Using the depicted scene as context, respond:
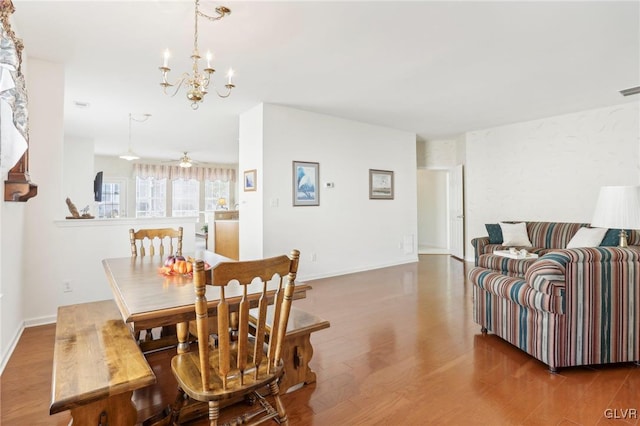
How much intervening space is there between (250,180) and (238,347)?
3.75m

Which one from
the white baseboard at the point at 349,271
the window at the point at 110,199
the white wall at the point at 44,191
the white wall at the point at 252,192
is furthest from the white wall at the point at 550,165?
the window at the point at 110,199

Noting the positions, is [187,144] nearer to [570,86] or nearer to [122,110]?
[122,110]

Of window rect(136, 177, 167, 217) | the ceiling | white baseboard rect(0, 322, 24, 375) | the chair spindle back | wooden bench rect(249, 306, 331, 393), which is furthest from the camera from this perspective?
window rect(136, 177, 167, 217)

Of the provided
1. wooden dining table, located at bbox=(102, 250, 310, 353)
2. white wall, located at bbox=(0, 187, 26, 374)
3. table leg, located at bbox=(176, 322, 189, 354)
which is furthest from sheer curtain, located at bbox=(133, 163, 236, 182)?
table leg, located at bbox=(176, 322, 189, 354)

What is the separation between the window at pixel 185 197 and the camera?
10414 mm

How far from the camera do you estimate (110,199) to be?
9398mm

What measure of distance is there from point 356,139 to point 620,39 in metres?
3.45

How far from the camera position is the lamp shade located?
2355mm

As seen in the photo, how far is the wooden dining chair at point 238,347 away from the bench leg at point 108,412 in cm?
A: 24

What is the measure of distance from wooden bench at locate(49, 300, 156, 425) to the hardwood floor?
0.43m

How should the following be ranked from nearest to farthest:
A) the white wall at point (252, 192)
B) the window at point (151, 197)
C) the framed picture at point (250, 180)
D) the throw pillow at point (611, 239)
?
1. the throw pillow at point (611, 239)
2. the white wall at point (252, 192)
3. the framed picture at point (250, 180)
4. the window at point (151, 197)

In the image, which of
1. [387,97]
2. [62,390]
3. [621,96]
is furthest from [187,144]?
[621,96]

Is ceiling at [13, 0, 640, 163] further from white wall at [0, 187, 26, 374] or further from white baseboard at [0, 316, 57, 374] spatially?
white baseboard at [0, 316, 57, 374]

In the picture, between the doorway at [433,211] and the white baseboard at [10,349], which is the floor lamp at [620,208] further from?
the doorway at [433,211]
